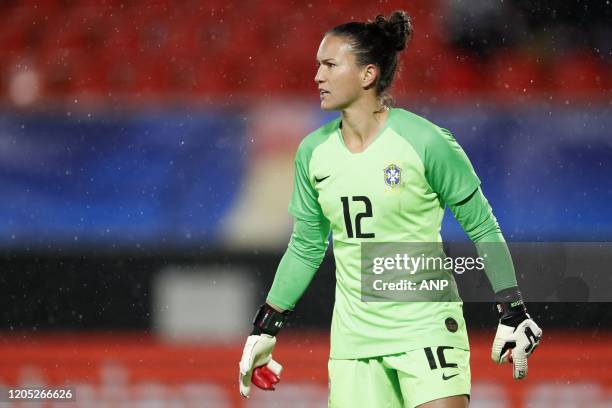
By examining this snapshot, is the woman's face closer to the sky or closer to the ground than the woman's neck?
closer to the sky

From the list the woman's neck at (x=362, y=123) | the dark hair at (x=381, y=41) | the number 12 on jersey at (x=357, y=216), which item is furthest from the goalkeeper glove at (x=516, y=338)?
the dark hair at (x=381, y=41)

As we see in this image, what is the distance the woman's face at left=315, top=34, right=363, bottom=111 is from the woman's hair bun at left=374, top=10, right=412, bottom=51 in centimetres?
14

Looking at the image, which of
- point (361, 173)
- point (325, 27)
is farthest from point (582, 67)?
point (361, 173)

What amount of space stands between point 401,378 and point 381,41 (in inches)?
38.6

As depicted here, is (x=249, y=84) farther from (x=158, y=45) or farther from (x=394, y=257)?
(x=394, y=257)

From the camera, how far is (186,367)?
643cm

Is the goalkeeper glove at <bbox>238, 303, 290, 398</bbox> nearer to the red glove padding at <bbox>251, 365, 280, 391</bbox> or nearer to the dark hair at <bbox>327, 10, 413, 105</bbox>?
the red glove padding at <bbox>251, 365, 280, 391</bbox>

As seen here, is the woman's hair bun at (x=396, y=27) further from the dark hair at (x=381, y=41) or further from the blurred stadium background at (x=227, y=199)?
the blurred stadium background at (x=227, y=199)

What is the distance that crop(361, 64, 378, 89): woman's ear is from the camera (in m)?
3.13

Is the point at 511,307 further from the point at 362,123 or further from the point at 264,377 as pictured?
the point at 264,377

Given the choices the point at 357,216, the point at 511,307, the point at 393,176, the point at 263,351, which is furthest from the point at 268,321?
the point at 511,307

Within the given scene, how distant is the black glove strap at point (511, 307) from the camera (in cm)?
300

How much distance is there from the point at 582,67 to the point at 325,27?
184 cm

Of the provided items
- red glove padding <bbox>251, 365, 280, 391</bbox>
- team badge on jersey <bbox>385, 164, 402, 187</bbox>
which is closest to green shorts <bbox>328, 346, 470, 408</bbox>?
red glove padding <bbox>251, 365, 280, 391</bbox>
